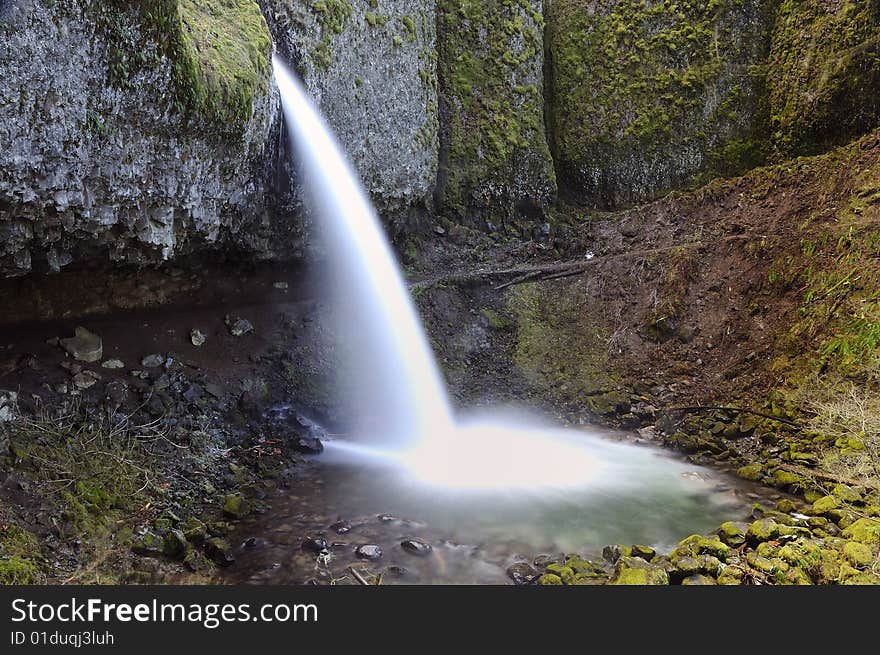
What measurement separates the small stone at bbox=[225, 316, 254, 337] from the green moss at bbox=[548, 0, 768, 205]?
804 cm

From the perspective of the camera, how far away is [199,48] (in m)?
6.60

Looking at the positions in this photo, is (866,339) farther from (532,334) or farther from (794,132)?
(794,132)

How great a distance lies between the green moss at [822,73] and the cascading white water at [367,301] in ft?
28.0

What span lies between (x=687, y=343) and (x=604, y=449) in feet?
8.73

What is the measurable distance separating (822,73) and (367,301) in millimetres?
9872

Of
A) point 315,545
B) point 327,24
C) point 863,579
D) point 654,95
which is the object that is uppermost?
point 654,95

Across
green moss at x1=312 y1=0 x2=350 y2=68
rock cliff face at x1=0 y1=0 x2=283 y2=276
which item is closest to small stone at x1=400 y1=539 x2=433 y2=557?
rock cliff face at x1=0 y1=0 x2=283 y2=276

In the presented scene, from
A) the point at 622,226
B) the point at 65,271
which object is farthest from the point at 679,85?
the point at 65,271

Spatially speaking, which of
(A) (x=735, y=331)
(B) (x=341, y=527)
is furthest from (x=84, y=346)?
(A) (x=735, y=331)

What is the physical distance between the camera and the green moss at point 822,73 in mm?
11445

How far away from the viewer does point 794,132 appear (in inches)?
484

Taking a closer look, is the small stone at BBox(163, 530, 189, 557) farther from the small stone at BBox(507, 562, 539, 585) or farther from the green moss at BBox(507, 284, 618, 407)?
the green moss at BBox(507, 284, 618, 407)

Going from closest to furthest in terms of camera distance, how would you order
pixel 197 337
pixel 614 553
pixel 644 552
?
pixel 644 552 < pixel 614 553 < pixel 197 337

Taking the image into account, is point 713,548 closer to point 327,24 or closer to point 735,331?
point 735,331
